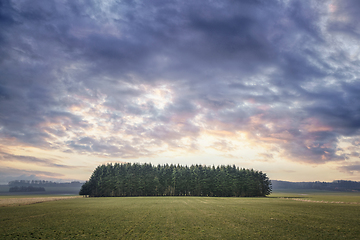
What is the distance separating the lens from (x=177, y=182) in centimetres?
14750

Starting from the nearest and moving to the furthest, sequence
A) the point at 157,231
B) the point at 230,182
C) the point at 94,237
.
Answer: the point at 94,237 < the point at 157,231 < the point at 230,182

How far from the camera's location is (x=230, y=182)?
14250 centimetres

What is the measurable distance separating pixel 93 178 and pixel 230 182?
3762 inches

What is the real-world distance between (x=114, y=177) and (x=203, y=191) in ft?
204

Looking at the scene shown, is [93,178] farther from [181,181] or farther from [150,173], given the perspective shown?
[181,181]

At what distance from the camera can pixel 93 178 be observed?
147500 mm

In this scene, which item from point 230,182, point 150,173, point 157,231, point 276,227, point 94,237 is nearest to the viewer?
point 94,237

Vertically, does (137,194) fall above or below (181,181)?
below

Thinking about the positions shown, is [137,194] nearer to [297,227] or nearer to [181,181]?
[181,181]

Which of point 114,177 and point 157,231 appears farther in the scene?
→ point 114,177

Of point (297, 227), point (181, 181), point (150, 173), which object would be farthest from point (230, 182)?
point (297, 227)

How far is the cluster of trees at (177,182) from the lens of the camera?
462 feet

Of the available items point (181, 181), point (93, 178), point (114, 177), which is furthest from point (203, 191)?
point (93, 178)

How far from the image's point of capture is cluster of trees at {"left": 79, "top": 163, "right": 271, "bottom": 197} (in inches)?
5541
